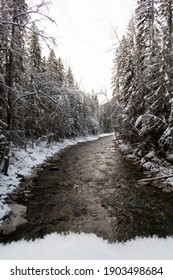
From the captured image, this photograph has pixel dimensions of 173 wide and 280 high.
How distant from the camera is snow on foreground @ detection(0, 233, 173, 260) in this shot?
467 centimetres

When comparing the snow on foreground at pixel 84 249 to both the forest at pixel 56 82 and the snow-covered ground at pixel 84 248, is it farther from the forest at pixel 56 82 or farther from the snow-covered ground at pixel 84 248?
the forest at pixel 56 82

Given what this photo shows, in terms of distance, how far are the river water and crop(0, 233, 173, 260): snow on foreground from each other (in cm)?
43

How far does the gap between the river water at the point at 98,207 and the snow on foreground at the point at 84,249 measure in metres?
0.43

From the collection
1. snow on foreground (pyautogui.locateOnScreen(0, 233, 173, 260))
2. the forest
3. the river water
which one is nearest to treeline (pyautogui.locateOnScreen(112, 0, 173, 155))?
the forest

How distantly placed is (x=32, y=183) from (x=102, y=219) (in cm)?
458

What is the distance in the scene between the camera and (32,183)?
34.7 ft

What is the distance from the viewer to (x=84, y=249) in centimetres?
504

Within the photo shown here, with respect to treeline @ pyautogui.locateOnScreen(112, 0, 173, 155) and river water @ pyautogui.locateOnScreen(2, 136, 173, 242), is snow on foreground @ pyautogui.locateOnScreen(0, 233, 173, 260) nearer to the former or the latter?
river water @ pyautogui.locateOnScreen(2, 136, 173, 242)

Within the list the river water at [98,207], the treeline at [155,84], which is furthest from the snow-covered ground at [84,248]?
the treeline at [155,84]

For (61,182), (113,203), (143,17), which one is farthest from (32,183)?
(143,17)

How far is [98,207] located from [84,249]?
307cm

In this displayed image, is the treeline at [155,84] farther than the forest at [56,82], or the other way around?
the treeline at [155,84]

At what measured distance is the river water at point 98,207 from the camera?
6.42 m
